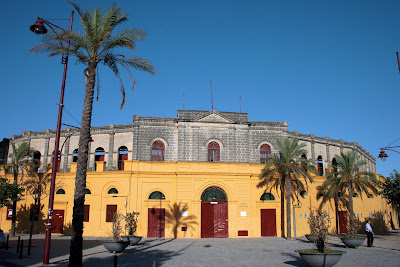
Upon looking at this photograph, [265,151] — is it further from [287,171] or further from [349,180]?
→ [349,180]

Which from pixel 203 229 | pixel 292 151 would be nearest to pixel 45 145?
pixel 203 229

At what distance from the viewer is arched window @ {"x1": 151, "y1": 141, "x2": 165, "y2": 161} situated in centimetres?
3250

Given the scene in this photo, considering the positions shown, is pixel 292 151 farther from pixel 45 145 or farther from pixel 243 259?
pixel 45 145

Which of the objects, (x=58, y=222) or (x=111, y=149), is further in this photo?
(x=111, y=149)

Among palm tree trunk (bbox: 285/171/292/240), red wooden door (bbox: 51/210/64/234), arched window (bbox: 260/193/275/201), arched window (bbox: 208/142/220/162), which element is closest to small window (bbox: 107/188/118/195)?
red wooden door (bbox: 51/210/64/234)

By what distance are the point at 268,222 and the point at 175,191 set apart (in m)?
8.28

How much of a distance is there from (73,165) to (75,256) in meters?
18.7

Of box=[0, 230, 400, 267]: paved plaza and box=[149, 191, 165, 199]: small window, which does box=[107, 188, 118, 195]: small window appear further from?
box=[0, 230, 400, 267]: paved plaza

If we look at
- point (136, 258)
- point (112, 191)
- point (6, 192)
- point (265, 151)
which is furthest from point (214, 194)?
point (6, 192)

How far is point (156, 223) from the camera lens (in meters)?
28.8

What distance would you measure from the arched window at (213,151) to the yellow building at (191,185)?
9 cm

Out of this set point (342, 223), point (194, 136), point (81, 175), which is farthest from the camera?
point (342, 223)

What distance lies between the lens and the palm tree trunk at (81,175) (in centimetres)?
1360

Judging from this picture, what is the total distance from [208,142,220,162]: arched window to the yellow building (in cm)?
9
